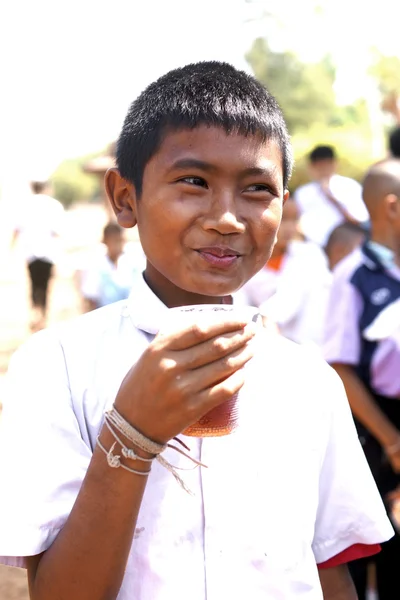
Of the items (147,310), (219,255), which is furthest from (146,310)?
(219,255)

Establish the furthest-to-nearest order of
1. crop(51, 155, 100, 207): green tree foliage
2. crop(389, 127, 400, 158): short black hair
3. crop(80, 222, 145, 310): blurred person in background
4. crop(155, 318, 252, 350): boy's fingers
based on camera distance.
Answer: crop(51, 155, 100, 207): green tree foliage < crop(80, 222, 145, 310): blurred person in background < crop(389, 127, 400, 158): short black hair < crop(155, 318, 252, 350): boy's fingers

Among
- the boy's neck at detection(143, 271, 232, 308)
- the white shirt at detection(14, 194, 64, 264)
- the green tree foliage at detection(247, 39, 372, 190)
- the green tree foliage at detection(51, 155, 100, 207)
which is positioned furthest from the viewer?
the green tree foliage at detection(51, 155, 100, 207)

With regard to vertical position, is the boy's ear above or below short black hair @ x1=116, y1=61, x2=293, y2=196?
below

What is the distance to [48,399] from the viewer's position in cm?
162

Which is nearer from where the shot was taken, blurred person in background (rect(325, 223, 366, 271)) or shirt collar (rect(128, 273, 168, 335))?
shirt collar (rect(128, 273, 168, 335))

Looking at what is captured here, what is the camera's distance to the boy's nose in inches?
63.2

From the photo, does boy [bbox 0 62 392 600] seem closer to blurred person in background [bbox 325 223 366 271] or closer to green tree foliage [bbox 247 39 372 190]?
blurred person in background [bbox 325 223 366 271]

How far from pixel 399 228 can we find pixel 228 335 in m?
2.58

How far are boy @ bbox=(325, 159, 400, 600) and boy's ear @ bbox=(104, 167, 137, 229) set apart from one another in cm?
203

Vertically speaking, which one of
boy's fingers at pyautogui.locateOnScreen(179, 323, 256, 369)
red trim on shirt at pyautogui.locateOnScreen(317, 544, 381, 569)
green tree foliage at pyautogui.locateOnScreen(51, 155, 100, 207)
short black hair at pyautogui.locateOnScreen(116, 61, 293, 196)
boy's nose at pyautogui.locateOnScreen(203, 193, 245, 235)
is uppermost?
short black hair at pyautogui.locateOnScreen(116, 61, 293, 196)

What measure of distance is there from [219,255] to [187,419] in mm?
372

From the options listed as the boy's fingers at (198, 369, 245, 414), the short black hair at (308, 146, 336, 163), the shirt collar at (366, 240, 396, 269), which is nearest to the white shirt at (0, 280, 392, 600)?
the boy's fingers at (198, 369, 245, 414)

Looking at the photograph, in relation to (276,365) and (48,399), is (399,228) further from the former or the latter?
(48,399)

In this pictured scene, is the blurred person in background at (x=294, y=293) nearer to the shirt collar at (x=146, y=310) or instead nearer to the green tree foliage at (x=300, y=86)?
the shirt collar at (x=146, y=310)
